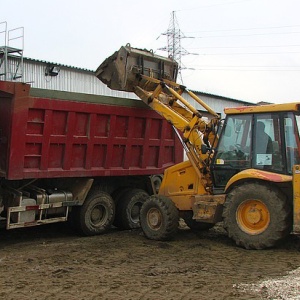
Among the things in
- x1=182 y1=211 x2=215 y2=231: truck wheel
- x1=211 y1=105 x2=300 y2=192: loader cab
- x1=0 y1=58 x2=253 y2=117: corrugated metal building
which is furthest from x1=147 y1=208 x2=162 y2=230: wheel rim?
x1=0 y1=58 x2=253 y2=117: corrugated metal building

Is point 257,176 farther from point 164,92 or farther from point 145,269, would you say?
point 164,92

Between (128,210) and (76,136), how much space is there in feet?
6.75

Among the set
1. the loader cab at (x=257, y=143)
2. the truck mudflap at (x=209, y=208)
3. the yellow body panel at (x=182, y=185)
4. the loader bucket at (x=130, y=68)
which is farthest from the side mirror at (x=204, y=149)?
the loader bucket at (x=130, y=68)

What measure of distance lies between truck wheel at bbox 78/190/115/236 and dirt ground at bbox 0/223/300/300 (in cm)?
33

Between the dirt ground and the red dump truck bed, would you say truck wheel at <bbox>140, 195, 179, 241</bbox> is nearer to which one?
the dirt ground

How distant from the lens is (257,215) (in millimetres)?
6719

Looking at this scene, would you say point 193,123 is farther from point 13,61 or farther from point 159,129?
point 13,61

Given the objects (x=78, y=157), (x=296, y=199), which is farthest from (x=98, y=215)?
(x=296, y=199)

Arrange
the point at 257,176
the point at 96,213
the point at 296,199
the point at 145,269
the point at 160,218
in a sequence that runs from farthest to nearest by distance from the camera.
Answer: the point at 96,213, the point at 160,218, the point at 257,176, the point at 296,199, the point at 145,269

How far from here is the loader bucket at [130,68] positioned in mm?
8539

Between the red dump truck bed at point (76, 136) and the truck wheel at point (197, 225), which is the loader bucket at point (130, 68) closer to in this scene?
the red dump truck bed at point (76, 136)

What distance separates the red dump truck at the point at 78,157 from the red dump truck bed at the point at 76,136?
2 centimetres

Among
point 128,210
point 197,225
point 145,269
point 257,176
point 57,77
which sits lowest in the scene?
point 145,269

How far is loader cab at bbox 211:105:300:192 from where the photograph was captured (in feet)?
21.8
